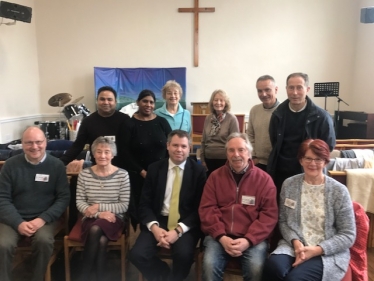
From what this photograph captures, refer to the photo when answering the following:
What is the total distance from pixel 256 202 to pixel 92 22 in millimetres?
5866

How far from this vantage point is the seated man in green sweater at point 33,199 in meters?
2.22

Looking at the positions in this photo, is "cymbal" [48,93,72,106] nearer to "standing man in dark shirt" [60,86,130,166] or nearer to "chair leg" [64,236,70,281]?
"standing man in dark shirt" [60,86,130,166]

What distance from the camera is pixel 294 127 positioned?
2.45 m

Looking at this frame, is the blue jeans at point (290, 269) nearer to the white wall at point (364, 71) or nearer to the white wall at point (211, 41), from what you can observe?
the white wall at point (364, 71)

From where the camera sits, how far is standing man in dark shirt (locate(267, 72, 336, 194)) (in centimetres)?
239

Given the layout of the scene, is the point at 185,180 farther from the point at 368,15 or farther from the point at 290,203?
the point at 368,15

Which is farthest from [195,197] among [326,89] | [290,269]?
[326,89]

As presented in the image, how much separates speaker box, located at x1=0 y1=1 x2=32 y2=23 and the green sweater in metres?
3.64

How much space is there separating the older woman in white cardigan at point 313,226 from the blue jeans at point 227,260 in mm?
59

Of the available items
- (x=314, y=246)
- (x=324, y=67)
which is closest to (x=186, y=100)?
(x=324, y=67)

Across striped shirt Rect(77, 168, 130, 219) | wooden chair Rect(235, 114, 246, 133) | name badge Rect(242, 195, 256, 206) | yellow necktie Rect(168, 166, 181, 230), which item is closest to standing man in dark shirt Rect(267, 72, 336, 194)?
name badge Rect(242, 195, 256, 206)

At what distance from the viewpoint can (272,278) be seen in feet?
6.27

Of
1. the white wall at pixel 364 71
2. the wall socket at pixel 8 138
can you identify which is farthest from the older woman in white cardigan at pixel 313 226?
the wall socket at pixel 8 138

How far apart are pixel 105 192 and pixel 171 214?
52 centimetres
